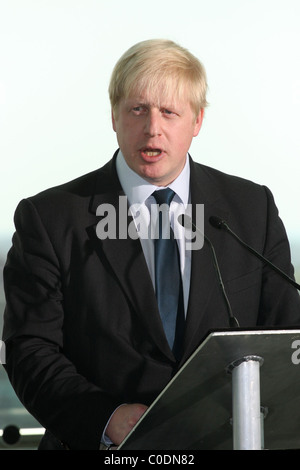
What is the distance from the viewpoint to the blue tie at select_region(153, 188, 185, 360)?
92.2 inches

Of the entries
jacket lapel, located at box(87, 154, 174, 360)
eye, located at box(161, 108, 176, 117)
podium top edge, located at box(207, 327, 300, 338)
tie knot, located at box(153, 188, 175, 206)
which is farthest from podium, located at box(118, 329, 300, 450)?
eye, located at box(161, 108, 176, 117)

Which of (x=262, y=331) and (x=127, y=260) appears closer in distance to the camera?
(x=262, y=331)

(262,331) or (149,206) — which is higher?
(149,206)

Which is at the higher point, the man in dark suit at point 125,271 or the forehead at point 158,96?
the forehead at point 158,96

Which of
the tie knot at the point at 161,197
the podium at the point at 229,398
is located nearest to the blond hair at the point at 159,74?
the tie knot at the point at 161,197

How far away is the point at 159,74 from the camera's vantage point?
2.36 m

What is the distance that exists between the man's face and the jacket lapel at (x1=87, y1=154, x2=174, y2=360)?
0.37 ft

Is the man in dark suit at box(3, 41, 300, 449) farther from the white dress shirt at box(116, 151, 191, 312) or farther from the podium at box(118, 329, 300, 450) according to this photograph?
the podium at box(118, 329, 300, 450)

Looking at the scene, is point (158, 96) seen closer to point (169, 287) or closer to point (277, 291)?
point (169, 287)

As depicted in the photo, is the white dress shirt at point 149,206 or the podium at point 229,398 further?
the white dress shirt at point 149,206

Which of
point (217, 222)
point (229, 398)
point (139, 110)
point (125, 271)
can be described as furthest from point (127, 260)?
point (229, 398)

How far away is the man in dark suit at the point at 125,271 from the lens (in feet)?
7.47

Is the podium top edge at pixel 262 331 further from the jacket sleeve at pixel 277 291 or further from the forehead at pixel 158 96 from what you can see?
the forehead at pixel 158 96

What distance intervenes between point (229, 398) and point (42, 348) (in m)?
0.65
